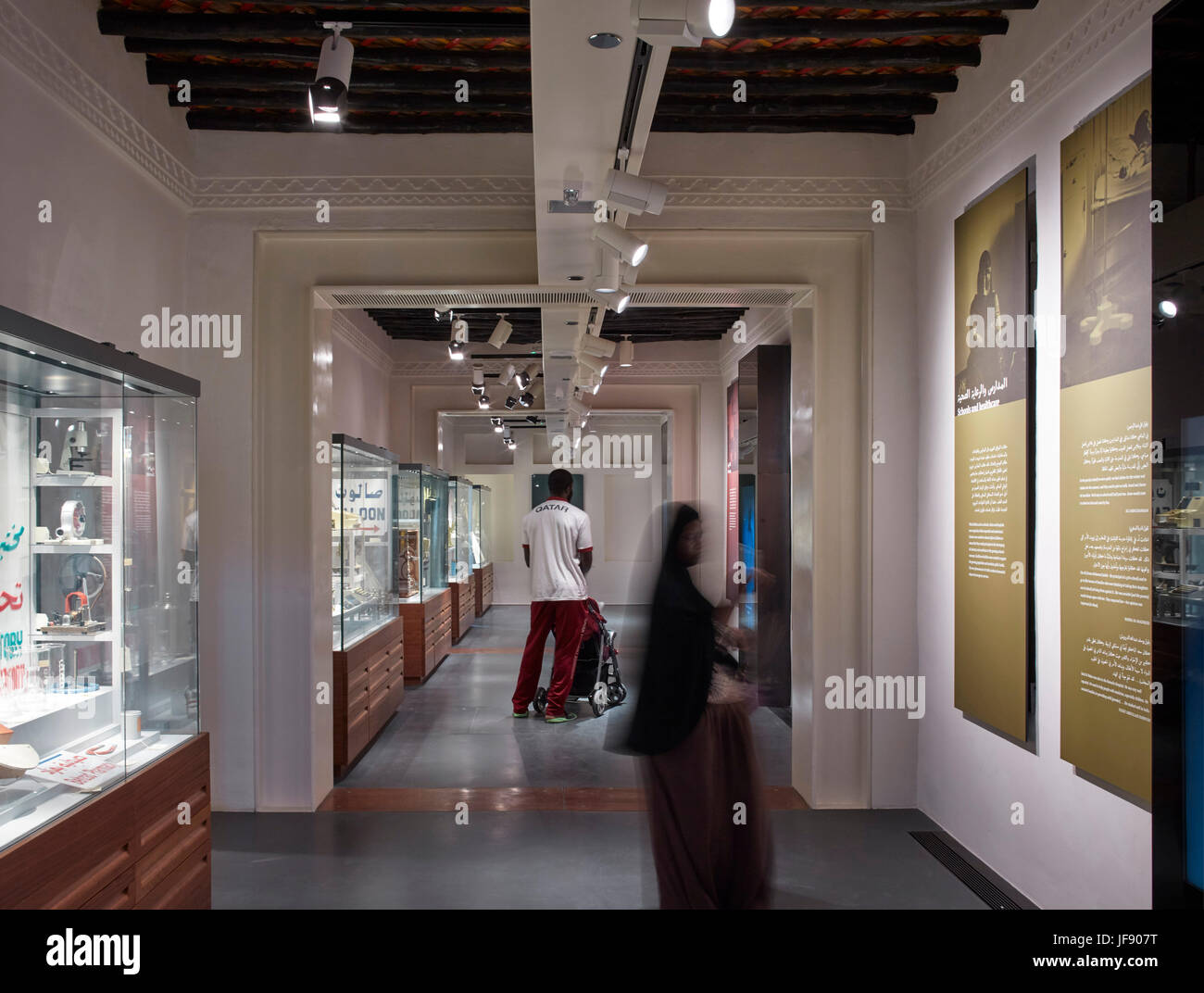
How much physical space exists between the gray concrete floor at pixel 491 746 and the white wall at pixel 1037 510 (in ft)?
3.38

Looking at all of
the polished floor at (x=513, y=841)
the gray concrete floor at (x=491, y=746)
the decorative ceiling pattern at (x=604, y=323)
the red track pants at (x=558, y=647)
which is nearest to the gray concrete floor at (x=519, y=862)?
the polished floor at (x=513, y=841)

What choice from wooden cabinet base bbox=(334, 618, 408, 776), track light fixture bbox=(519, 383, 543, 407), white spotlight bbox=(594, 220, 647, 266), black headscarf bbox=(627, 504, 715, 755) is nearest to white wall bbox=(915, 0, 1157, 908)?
black headscarf bbox=(627, 504, 715, 755)

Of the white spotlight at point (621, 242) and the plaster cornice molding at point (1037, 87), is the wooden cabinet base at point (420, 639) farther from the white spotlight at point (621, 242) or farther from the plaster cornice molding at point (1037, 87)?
the plaster cornice molding at point (1037, 87)

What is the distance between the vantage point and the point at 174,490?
3.17 m

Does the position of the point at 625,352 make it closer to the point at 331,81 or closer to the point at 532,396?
the point at 532,396

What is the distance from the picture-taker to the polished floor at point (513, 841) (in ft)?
11.6

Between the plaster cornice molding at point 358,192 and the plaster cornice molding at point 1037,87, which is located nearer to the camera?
the plaster cornice molding at point 1037,87

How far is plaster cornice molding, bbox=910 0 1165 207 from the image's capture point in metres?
2.97

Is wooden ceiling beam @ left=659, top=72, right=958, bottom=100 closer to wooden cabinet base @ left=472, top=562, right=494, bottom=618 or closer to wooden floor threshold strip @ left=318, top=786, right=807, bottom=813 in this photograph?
wooden floor threshold strip @ left=318, top=786, right=807, bottom=813

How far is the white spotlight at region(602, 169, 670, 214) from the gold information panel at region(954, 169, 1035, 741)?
5.16 feet
